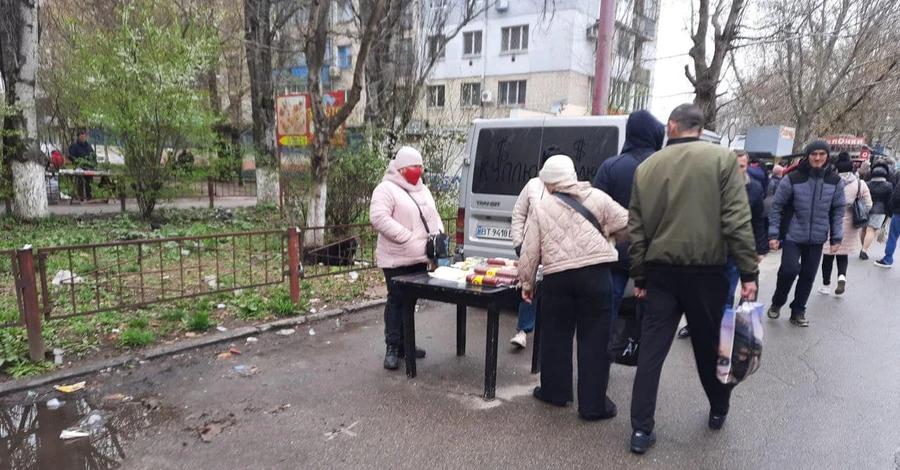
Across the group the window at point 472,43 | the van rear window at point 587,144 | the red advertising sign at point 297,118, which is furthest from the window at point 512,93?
the van rear window at point 587,144

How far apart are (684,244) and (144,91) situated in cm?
963

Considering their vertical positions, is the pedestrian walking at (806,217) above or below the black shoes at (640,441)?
above

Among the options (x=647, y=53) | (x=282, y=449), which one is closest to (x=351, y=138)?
(x=282, y=449)

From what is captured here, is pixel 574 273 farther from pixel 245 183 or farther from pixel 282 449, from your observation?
pixel 245 183

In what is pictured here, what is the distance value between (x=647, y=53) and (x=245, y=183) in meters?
20.8

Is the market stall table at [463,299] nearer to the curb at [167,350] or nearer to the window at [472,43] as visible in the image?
the curb at [167,350]

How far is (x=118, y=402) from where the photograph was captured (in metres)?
3.67

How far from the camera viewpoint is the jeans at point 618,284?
3863mm

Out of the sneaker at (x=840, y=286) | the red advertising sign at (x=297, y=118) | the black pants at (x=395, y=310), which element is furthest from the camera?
the red advertising sign at (x=297, y=118)

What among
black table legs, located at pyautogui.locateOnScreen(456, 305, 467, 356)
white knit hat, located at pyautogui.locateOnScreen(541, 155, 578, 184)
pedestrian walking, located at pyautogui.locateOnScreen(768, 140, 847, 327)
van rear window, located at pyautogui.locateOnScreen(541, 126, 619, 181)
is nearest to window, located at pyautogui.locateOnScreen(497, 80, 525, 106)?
pedestrian walking, located at pyautogui.locateOnScreen(768, 140, 847, 327)

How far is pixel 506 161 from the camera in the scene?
564cm

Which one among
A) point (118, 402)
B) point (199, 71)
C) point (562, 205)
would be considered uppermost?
point (199, 71)

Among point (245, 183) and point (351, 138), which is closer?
point (351, 138)

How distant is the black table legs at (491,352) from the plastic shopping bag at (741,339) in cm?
136
